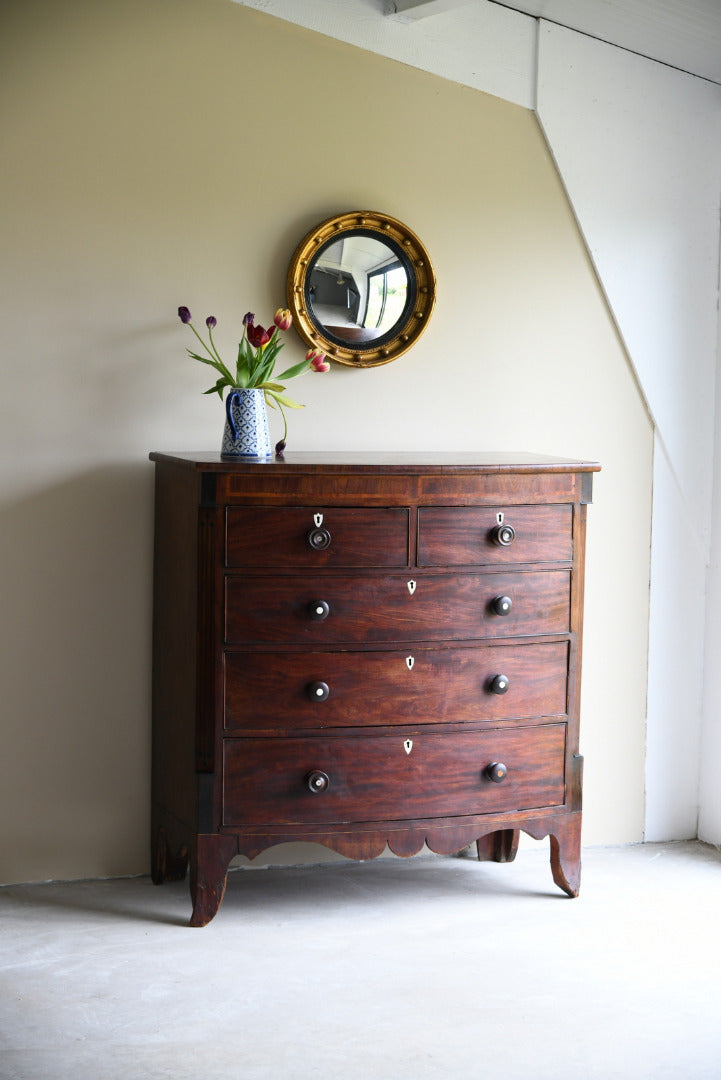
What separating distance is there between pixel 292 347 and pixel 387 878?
1.50 m

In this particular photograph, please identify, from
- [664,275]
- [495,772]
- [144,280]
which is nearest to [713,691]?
[495,772]

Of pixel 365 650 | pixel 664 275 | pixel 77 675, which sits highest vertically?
pixel 664 275

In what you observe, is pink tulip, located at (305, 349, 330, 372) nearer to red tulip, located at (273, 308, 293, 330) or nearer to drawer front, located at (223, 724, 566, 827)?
red tulip, located at (273, 308, 293, 330)

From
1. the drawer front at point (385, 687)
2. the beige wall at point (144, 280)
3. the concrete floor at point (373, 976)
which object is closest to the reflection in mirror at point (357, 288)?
the beige wall at point (144, 280)

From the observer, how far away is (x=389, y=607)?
2.93 meters

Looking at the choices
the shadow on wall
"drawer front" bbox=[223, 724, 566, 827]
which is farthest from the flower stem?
"drawer front" bbox=[223, 724, 566, 827]

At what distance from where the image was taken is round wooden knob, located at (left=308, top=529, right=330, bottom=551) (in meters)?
2.84

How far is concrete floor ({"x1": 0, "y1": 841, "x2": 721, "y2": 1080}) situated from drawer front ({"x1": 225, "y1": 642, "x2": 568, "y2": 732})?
53 centimetres

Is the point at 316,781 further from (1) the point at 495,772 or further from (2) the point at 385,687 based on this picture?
(1) the point at 495,772

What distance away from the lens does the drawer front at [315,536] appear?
2.83 meters

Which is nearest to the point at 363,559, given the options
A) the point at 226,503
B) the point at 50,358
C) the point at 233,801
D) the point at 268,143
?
the point at 226,503

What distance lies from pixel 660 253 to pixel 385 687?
5.45 feet

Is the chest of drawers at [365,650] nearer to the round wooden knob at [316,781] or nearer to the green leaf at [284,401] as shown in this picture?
the round wooden knob at [316,781]

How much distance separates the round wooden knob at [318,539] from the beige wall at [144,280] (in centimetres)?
59
